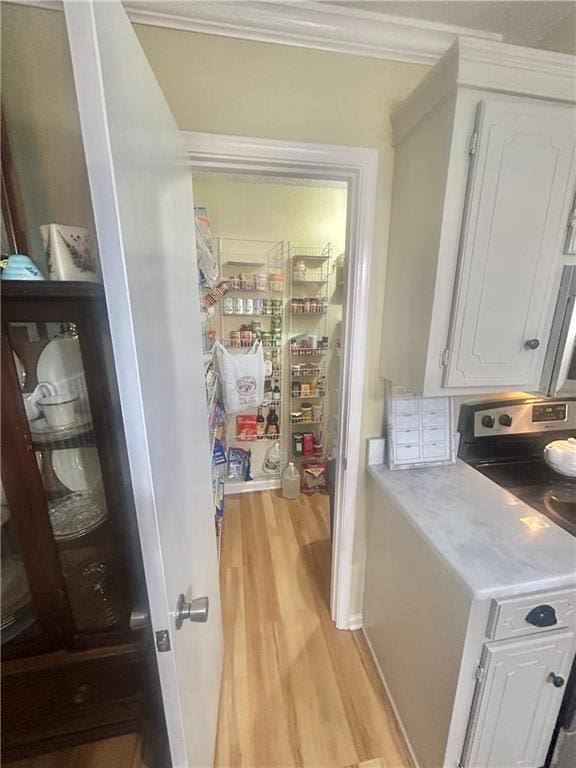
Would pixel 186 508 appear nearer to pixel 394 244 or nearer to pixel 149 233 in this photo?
pixel 149 233

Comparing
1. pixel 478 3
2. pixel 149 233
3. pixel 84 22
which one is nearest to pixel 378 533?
pixel 149 233

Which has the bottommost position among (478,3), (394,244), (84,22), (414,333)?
(414,333)

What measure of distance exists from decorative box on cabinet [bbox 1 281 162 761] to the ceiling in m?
1.19

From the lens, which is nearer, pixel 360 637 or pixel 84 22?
pixel 84 22

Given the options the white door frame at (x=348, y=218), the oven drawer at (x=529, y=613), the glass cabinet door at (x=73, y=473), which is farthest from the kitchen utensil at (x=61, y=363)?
the oven drawer at (x=529, y=613)

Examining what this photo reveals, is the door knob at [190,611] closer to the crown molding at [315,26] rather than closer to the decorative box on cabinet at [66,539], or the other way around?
the decorative box on cabinet at [66,539]

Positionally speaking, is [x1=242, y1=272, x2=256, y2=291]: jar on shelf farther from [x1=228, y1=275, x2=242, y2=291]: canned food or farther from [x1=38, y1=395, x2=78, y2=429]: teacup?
[x1=38, y1=395, x2=78, y2=429]: teacup

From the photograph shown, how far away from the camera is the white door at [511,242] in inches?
33.9

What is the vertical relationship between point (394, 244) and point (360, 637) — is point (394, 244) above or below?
above

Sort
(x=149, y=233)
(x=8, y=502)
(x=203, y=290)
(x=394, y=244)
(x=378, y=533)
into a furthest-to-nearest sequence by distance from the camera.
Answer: (x=203, y=290) → (x=378, y=533) → (x=394, y=244) → (x=8, y=502) → (x=149, y=233)

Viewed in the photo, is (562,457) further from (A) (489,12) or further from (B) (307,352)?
(B) (307,352)

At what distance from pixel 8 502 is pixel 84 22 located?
87 cm

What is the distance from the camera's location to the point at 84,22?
39cm

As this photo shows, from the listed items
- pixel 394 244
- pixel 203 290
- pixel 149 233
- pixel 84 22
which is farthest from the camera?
pixel 203 290
